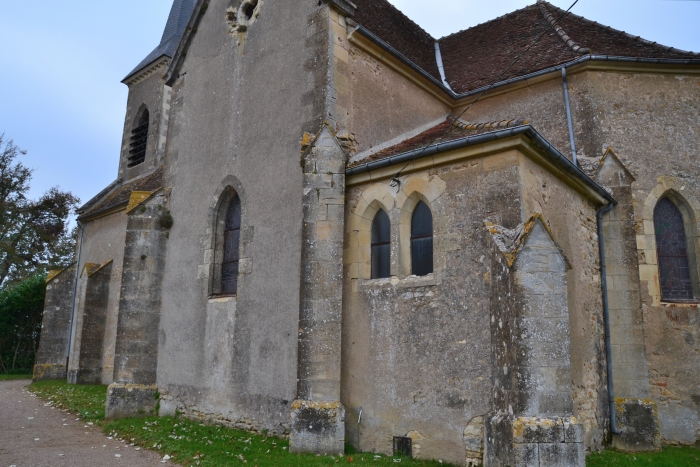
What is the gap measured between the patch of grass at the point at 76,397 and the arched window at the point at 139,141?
26.7 feet

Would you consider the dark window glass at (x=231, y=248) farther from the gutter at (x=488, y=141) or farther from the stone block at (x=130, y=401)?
the gutter at (x=488, y=141)

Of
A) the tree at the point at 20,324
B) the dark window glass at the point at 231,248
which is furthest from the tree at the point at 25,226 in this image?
the dark window glass at the point at 231,248

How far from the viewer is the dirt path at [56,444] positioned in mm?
7613

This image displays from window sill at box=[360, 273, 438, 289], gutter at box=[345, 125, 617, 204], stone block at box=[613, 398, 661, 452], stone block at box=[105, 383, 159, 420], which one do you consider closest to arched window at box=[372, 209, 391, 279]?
window sill at box=[360, 273, 438, 289]

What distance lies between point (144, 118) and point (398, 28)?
11636 millimetres

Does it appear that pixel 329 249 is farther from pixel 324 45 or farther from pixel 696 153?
pixel 696 153

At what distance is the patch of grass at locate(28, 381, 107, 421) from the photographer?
11523 millimetres

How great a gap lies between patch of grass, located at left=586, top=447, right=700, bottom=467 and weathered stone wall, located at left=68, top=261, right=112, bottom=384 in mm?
13963

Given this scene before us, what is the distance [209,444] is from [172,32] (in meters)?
17.5

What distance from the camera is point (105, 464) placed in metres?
7.50

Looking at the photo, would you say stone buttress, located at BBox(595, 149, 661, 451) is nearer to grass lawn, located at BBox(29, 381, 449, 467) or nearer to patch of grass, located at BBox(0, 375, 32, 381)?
grass lawn, located at BBox(29, 381, 449, 467)

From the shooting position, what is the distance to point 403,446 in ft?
24.2

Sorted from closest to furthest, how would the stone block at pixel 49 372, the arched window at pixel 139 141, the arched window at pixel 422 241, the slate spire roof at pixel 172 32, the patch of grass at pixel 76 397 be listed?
1. the arched window at pixel 422 241
2. the patch of grass at pixel 76 397
3. the stone block at pixel 49 372
4. the slate spire roof at pixel 172 32
5. the arched window at pixel 139 141

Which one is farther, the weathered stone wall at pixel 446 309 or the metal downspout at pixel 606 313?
the metal downspout at pixel 606 313
